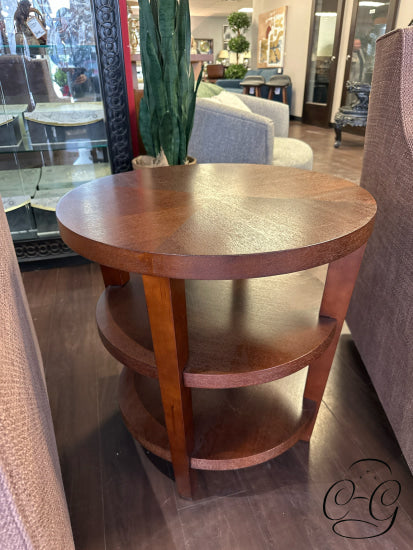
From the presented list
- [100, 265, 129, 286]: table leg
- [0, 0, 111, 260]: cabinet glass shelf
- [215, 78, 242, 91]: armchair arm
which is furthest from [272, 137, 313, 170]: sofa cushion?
[215, 78, 242, 91]: armchair arm

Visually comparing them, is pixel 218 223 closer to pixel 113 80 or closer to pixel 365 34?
pixel 113 80

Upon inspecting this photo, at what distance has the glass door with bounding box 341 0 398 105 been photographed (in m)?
4.25

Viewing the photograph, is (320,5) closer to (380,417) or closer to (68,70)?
(68,70)

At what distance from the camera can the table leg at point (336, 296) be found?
2.19 ft

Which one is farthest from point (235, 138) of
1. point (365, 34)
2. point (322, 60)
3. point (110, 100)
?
point (322, 60)

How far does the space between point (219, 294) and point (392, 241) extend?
380 millimetres

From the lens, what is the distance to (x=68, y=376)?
1.05 m

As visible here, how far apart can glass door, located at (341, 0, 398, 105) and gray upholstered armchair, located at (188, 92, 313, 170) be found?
Answer: 11.3ft

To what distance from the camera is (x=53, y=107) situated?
1565 millimetres

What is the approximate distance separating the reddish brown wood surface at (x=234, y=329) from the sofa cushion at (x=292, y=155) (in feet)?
3.50

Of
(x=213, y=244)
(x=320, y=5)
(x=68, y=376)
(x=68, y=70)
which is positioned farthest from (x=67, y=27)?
(x=320, y=5)

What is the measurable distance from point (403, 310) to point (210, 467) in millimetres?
473

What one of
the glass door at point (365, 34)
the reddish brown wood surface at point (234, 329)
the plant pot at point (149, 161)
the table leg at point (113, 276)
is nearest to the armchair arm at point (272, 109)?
the plant pot at point (149, 161)

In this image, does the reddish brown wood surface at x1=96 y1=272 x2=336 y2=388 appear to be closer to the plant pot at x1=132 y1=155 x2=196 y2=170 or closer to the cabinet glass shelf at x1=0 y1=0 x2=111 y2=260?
the plant pot at x1=132 y1=155 x2=196 y2=170
